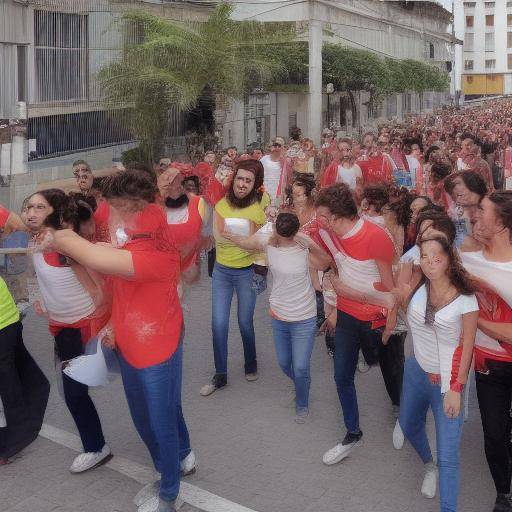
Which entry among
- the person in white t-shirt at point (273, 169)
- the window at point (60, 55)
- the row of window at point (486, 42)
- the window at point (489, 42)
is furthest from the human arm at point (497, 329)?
the window at point (489, 42)

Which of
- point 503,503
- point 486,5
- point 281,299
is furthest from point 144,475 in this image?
point 486,5

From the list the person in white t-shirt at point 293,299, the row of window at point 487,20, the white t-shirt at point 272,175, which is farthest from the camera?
the row of window at point 487,20

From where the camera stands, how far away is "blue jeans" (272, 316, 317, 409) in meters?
5.93

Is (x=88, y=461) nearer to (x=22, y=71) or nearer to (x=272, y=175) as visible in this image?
(x=272, y=175)

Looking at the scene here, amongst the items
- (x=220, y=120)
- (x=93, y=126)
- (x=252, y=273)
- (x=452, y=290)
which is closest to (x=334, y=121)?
(x=220, y=120)

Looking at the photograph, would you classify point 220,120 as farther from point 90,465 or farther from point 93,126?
point 90,465

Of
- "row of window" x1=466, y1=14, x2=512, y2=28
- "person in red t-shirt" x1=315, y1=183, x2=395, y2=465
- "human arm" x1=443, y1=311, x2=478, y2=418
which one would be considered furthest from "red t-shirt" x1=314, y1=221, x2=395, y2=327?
"row of window" x1=466, y1=14, x2=512, y2=28

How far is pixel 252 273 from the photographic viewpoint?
261 inches

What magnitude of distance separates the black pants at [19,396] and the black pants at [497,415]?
2582mm

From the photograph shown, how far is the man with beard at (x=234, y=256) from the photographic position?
21.3 feet

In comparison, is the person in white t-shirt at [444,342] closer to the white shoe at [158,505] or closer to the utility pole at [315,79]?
the white shoe at [158,505]

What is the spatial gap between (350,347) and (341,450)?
61cm

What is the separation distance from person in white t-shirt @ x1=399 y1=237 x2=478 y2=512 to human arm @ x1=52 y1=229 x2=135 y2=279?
4.59ft

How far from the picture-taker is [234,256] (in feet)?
21.3
